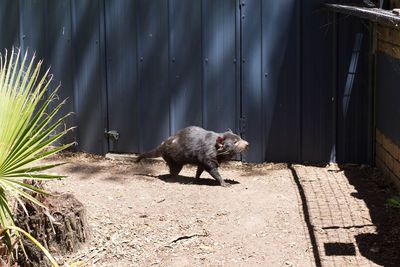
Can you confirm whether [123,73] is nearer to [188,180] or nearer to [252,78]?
[252,78]

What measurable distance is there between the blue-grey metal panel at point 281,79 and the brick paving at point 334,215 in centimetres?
43

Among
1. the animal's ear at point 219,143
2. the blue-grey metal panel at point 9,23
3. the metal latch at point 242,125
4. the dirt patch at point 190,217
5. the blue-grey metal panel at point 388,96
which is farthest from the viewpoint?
the blue-grey metal panel at point 9,23

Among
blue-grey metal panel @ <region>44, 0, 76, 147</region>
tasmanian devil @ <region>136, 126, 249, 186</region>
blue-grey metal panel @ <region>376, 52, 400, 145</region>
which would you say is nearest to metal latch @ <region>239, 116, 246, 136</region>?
tasmanian devil @ <region>136, 126, 249, 186</region>

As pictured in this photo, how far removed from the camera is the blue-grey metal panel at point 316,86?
8.41m

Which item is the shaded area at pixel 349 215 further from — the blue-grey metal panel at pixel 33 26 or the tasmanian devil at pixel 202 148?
the blue-grey metal panel at pixel 33 26

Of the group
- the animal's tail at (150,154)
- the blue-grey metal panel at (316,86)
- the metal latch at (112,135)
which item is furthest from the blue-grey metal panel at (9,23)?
the blue-grey metal panel at (316,86)

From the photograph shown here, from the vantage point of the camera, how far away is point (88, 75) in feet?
30.3

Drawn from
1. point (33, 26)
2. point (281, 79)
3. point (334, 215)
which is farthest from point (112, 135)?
point (334, 215)

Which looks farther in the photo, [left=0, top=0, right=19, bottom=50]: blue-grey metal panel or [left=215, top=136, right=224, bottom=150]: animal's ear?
[left=0, top=0, right=19, bottom=50]: blue-grey metal panel

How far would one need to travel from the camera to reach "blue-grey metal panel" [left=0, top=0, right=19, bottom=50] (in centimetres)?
950

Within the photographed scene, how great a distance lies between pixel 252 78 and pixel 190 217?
245 cm

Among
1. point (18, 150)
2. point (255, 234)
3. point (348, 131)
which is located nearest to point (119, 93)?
point (348, 131)

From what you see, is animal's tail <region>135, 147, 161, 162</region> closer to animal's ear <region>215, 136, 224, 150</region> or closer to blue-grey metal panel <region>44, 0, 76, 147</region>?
animal's ear <region>215, 136, 224, 150</region>

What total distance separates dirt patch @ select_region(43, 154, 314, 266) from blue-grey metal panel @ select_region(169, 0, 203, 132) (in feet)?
2.60
